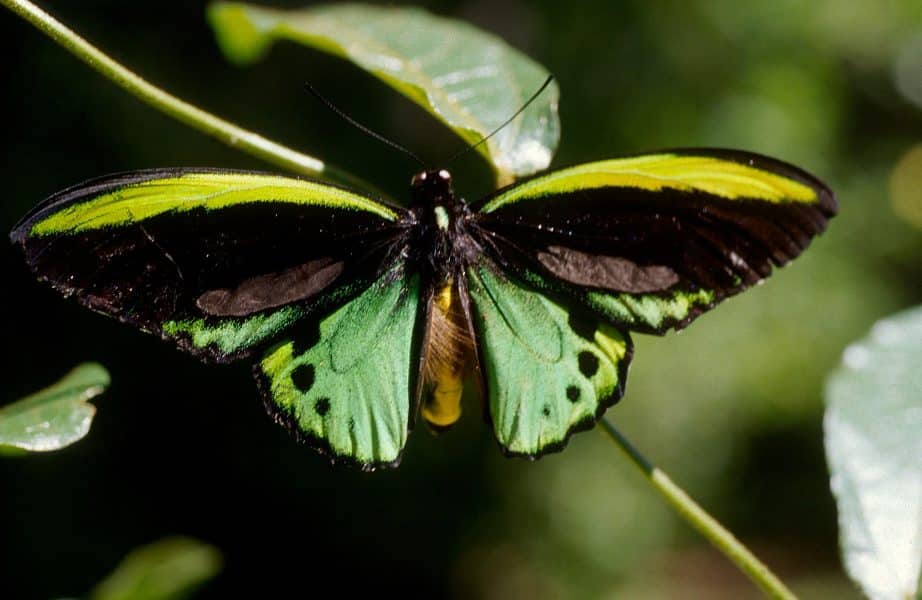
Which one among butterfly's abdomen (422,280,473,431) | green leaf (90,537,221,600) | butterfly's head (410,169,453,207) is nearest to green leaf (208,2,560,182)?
butterfly's head (410,169,453,207)

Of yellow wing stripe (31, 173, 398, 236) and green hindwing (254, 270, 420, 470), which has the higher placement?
yellow wing stripe (31, 173, 398, 236)

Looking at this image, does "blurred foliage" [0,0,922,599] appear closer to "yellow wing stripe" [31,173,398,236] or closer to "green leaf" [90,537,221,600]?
"green leaf" [90,537,221,600]

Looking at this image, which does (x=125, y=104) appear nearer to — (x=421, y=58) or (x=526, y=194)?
(x=421, y=58)

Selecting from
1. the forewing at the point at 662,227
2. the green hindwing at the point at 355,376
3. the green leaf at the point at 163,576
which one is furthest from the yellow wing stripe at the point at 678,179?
the green leaf at the point at 163,576

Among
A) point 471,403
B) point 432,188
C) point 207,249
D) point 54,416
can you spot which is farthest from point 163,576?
point 471,403

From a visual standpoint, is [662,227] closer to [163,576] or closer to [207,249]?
[207,249]

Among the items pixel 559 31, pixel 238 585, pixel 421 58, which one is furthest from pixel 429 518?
pixel 421 58
